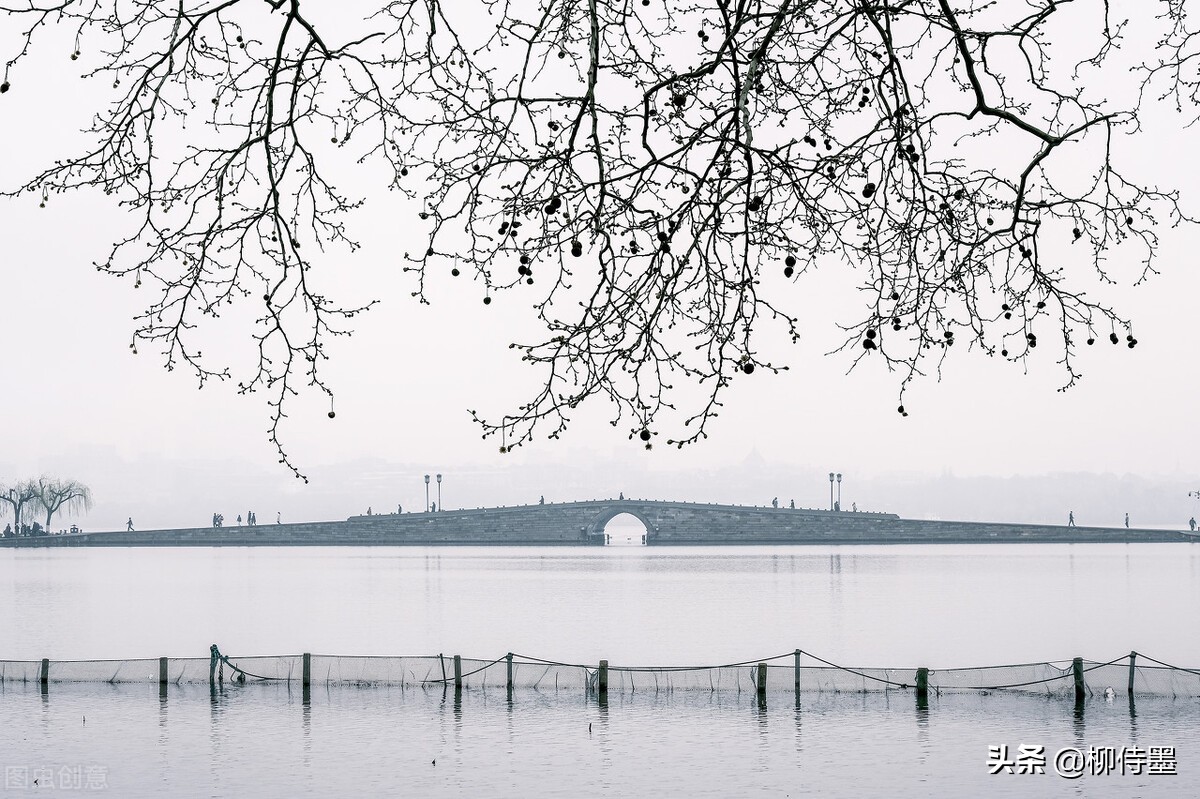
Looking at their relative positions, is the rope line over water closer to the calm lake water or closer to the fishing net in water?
the fishing net in water

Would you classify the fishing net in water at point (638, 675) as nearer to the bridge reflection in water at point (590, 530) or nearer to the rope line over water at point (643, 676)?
the rope line over water at point (643, 676)

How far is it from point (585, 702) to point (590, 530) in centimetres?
13128

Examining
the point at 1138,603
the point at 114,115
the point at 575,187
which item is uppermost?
the point at 114,115

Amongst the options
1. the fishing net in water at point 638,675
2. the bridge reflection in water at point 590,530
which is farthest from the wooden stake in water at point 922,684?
the bridge reflection in water at point 590,530

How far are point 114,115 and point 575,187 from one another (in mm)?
2582

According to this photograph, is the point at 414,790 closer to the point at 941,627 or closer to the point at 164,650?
the point at 164,650

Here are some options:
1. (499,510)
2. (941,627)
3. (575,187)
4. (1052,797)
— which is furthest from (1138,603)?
(499,510)

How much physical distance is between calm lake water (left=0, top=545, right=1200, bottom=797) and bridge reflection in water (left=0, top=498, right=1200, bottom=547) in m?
48.9

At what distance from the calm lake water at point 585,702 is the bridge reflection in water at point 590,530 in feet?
160

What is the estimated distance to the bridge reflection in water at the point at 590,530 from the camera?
505ft

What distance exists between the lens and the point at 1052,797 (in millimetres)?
23828

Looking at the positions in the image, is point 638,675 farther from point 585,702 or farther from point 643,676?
point 585,702

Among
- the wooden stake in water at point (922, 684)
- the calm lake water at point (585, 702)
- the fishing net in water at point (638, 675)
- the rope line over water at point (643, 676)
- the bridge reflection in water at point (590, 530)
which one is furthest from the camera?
the bridge reflection in water at point (590, 530)

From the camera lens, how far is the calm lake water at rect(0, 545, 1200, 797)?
2550 centimetres
